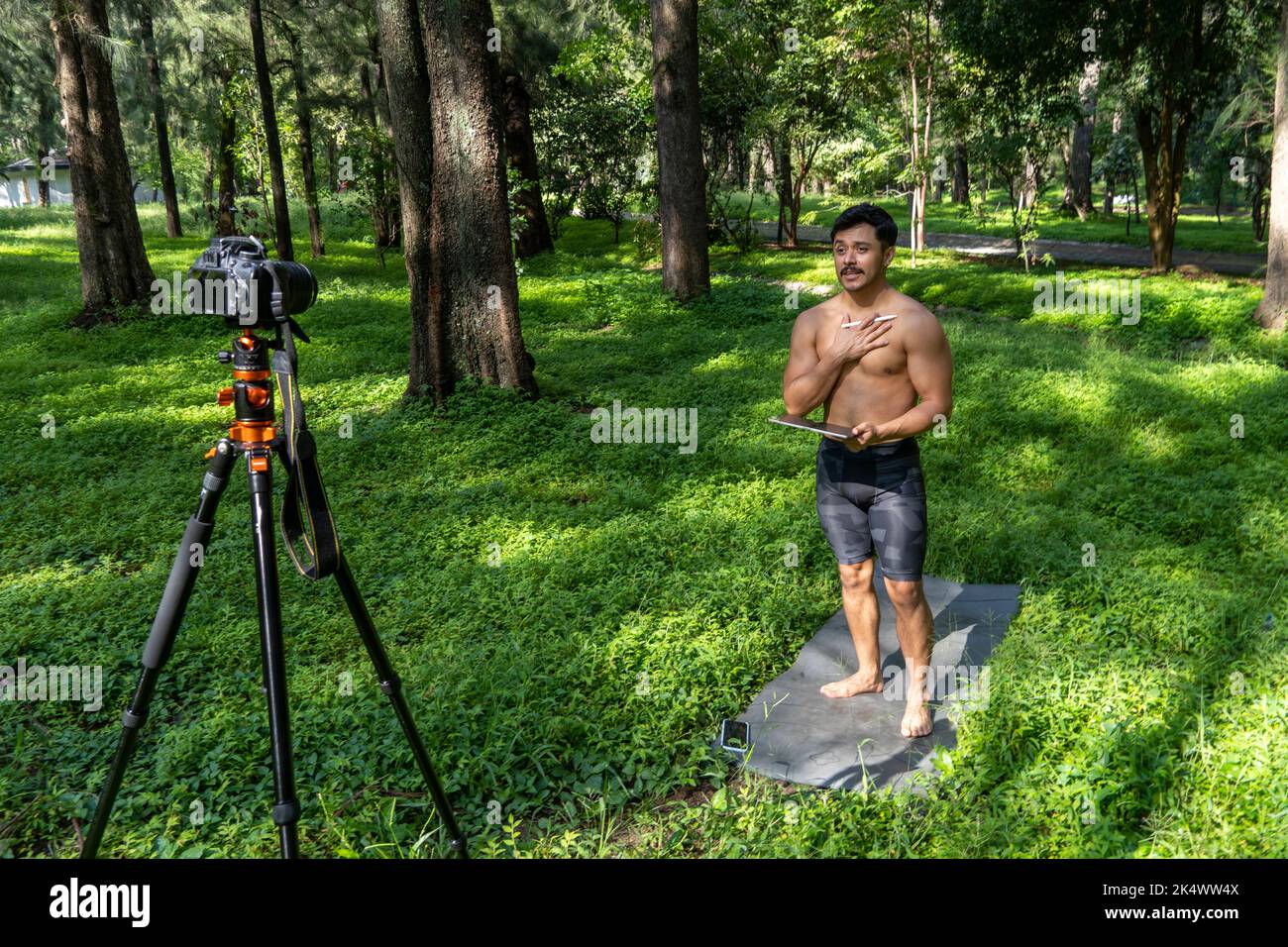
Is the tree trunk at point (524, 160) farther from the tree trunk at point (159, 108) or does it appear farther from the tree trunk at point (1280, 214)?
the tree trunk at point (1280, 214)

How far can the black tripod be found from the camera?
100.0 inches

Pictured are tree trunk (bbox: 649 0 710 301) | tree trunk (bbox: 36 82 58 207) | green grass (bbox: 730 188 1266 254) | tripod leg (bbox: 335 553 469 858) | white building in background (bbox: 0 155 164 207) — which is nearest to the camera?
tripod leg (bbox: 335 553 469 858)

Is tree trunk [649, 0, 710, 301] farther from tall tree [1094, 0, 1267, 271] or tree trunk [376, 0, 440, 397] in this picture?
tall tree [1094, 0, 1267, 271]

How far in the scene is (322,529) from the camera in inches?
106

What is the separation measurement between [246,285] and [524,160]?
66.3 ft

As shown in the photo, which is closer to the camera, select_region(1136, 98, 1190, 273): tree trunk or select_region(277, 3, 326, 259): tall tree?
select_region(1136, 98, 1190, 273): tree trunk

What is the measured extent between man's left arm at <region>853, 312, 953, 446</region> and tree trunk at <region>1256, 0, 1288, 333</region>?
10748 millimetres

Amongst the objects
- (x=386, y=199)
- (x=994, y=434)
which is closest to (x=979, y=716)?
(x=994, y=434)

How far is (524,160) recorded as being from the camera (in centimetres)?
2166

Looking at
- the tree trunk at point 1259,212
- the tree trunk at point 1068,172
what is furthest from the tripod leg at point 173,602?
the tree trunk at point 1068,172

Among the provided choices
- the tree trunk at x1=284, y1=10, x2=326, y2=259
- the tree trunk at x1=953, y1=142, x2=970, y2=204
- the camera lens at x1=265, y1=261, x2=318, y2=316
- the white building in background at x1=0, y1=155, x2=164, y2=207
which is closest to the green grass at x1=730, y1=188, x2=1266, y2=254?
the tree trunk at x1=953, y1=142, x2=970, y2=204

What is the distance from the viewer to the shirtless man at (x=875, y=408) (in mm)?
4031

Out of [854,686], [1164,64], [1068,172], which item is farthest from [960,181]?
[854,686]

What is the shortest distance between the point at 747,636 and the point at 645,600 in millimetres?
714
